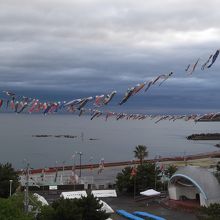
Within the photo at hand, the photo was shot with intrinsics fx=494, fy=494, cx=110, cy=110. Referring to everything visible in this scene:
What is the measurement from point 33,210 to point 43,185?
87.3ft

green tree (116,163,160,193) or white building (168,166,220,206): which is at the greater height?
green tree (116,163,160,193)

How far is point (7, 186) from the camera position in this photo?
53750mm

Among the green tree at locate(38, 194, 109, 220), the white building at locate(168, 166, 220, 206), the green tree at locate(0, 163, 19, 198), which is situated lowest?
the green tree at locate(38, 194, 109, 220)

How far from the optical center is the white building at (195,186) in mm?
50281

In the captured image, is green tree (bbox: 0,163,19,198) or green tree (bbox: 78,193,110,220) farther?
green tree (bbox: 0,163,19,198)

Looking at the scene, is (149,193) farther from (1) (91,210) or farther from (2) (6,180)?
(1) (91,210)

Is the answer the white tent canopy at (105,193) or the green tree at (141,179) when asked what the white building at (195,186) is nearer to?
the green tree at (141,179)

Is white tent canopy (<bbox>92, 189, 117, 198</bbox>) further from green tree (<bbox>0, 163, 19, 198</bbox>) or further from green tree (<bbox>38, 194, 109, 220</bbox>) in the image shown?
green tree (<bbox>38, 194, 109, 220</bbox>)

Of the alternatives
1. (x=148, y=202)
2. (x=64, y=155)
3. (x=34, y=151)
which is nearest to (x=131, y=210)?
(x=148, y=202)

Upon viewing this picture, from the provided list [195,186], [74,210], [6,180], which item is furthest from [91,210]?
[6,180]

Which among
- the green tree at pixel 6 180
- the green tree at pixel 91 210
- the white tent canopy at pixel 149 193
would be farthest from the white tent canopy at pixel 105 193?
the green tree at pixel 91 210

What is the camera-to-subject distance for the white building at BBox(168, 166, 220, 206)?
165ft

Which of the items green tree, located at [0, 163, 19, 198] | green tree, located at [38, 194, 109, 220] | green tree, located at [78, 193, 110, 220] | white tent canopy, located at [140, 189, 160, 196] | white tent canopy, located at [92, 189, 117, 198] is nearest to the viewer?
green tree, located at [38, 194, 109, 220]

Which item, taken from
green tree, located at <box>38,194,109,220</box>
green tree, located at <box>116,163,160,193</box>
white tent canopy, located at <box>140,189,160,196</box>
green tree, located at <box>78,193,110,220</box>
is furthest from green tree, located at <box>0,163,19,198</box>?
green tree, located at <box>78,193,110,220</box>
